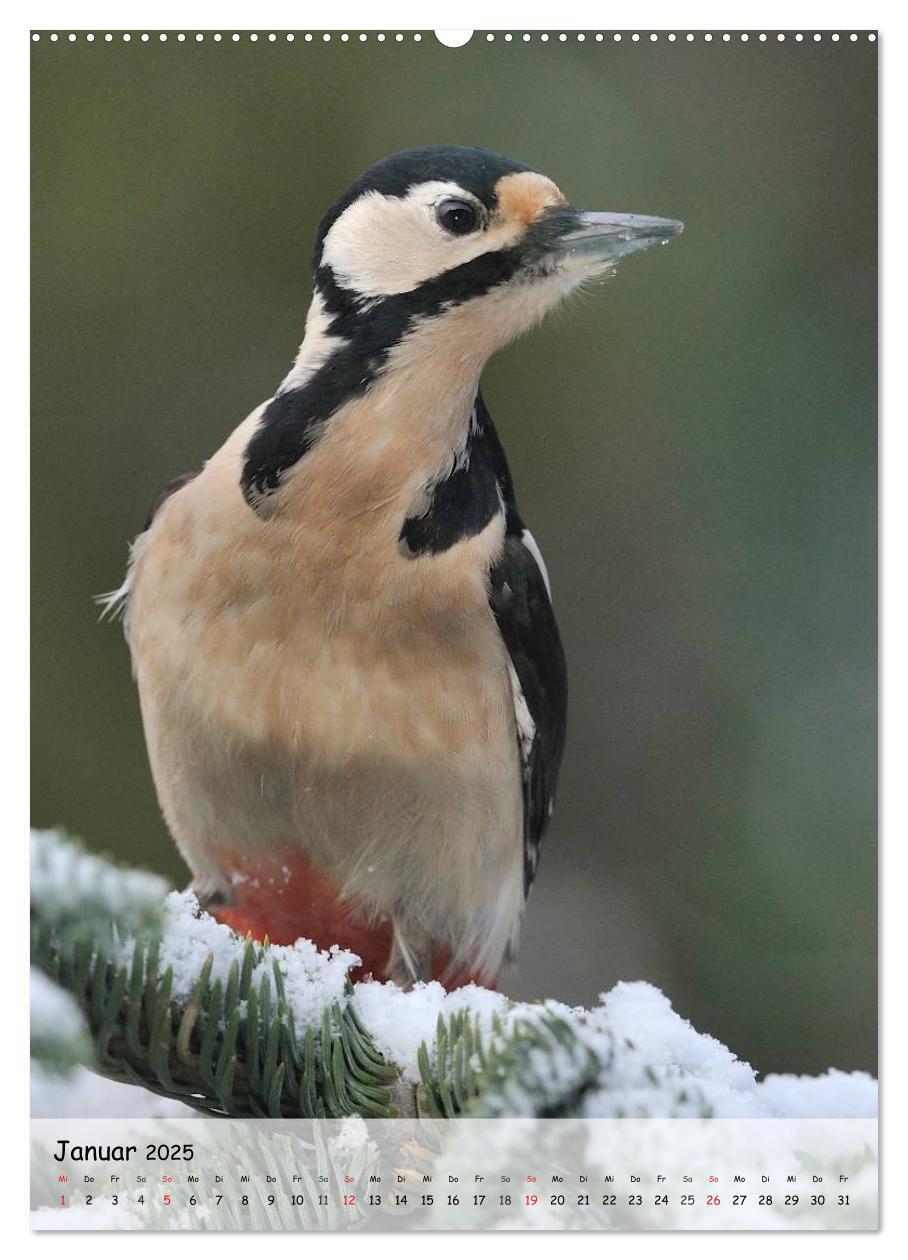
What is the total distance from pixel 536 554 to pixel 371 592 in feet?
0.60

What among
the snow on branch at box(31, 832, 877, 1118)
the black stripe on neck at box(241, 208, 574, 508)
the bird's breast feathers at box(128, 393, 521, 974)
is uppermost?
the black stripe on neck at box(241, 208, 574, 508)

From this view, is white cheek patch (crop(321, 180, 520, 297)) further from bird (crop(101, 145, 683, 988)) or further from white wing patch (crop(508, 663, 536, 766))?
white wing patch (crop(508, 663, 536, 766))

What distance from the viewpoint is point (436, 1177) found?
1215 mm

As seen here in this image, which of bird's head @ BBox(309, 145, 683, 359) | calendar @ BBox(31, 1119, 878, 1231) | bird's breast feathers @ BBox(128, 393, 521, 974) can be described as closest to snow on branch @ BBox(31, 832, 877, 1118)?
calendar @ BBox(31, 1119, 878, 1231)

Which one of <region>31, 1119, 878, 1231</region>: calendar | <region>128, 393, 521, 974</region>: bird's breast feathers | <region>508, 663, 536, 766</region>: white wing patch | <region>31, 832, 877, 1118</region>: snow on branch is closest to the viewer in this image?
<region>31, 832, 877, 1118</region>: snow on branch

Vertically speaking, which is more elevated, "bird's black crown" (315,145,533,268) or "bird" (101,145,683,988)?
"bird's black crown" (315,145,533,268)

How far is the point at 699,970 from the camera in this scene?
1.36 meters

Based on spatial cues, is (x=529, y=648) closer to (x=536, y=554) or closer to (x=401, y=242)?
(x=536, y=554)

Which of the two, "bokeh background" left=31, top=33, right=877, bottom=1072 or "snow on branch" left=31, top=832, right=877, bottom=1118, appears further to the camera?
"bokeh background" left=31, top=33, right=877, bottom=1072

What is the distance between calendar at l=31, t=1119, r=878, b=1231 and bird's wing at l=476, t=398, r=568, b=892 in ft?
1.09

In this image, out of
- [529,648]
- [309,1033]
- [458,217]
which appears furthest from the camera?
[529,648]

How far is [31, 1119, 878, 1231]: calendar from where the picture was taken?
1163 mm

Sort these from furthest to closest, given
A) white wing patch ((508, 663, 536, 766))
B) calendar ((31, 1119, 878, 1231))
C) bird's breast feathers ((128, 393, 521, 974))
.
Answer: white wing patch ((508, 663, 536, 766)), bird's breast feathers ((128, 393, 521, 974)), calendar ((31, 1119, 878, 1231))

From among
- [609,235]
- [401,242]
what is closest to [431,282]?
[401,242]
